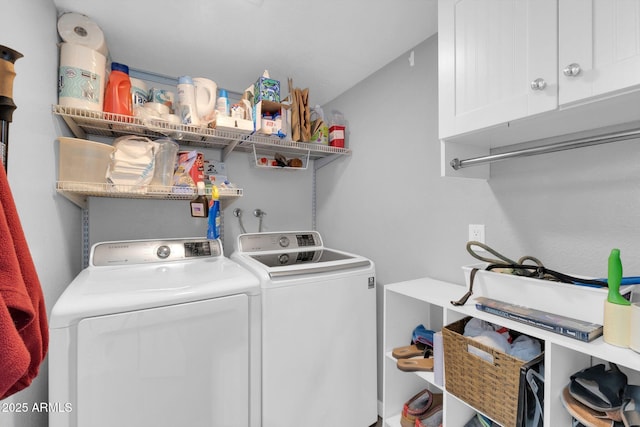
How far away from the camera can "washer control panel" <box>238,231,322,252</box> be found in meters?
2.08

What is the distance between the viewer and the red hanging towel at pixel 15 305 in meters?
0.53

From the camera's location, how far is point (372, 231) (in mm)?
2062

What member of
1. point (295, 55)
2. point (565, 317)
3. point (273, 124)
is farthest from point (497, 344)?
point (295, 55)

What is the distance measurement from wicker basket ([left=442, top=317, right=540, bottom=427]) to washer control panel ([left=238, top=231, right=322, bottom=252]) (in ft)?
4.24

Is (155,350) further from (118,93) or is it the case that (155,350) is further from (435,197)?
(435,197)

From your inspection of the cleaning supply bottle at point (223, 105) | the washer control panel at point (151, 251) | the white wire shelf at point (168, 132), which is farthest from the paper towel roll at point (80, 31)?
the washer control panel at point (151, 251)

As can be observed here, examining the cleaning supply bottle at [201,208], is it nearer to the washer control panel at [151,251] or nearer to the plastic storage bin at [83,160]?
the washer control panel at [151,251]

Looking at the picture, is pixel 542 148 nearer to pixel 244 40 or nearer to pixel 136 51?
pixel 244 40

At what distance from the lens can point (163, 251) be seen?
1.77 metres

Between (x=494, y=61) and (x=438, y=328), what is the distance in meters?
1.31

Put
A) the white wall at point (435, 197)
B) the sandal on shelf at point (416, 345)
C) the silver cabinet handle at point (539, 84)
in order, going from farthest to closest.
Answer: the sandal on shelf at point (416, 345) → the white wall at point (435, 197) → the silver cabinet handle at point (539, 84)

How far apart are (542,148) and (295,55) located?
57.8 inches

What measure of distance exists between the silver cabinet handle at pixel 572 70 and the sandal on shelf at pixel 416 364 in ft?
4.08

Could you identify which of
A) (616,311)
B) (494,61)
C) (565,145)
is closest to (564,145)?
(565,145)
